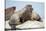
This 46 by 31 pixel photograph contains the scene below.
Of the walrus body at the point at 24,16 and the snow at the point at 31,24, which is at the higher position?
the walrus body at the point at 24,16

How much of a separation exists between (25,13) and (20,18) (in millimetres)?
72

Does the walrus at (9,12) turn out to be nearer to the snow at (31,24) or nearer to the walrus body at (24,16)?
the walrus body at (24,16)

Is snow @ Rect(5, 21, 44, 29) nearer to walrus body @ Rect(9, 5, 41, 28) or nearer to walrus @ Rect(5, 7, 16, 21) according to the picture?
walrus body @ Rect(9, 5, 41, 28)

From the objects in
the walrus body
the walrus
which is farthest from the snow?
the walrus

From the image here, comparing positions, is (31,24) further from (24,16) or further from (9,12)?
(9,12)

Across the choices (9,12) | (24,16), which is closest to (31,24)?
(24,16)

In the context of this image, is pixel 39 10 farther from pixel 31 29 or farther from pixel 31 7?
pixel 31 29

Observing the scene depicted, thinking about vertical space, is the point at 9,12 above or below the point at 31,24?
above

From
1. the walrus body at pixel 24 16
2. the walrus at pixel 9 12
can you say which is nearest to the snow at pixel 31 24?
the walrus body at pixel 24 16

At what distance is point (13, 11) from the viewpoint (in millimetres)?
783

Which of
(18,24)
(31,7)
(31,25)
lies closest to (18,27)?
(18,24)

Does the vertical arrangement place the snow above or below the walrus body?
below

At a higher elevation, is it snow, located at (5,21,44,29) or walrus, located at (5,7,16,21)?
walrus, located at (5,7,16,21)

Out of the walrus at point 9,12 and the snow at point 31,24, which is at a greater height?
the walrus at point 9,12
